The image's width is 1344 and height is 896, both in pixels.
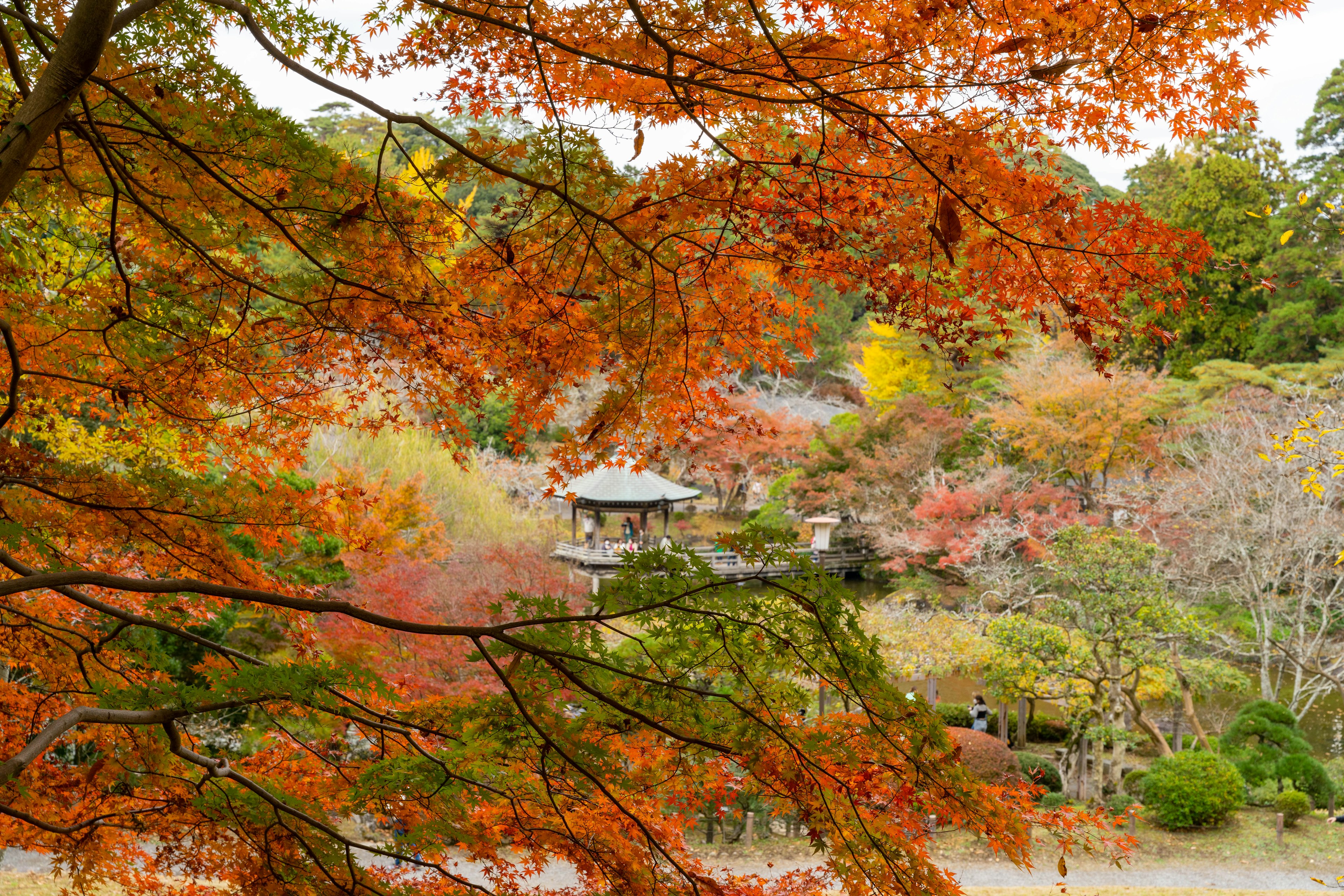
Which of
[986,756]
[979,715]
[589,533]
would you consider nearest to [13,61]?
[986,756]

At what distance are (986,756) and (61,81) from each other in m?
9.35

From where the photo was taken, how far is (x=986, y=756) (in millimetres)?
9352

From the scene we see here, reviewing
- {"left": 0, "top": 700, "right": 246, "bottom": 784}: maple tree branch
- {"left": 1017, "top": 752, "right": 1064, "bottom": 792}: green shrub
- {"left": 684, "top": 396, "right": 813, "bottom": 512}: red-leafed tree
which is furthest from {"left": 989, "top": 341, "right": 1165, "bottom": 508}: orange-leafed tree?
{"left": 0, "top": 700, "right": 246, "bottom": 784}: maple tree branch

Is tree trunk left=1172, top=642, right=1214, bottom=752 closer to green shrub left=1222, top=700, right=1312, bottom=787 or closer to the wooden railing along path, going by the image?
green shrub left=1222, top=700, right=1312, bottom=787

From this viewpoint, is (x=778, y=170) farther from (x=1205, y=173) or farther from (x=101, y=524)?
(x=1205, y=173)

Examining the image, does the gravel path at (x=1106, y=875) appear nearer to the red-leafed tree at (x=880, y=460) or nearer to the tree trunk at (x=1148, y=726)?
the tree trunk at (x=1148, y=726)

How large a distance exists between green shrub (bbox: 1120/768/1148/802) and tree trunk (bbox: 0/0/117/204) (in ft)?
34.5

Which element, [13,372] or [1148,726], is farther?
[1148,726]

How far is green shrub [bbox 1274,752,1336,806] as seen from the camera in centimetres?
939

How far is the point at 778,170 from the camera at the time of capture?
9.65 feet

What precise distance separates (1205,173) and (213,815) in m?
19.6

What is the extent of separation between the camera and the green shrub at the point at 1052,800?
30.3 feet

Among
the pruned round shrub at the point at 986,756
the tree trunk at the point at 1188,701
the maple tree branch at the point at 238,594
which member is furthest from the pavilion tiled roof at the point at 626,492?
the maple tree branch at the point at 238,594

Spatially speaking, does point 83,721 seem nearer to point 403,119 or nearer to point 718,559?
point 403,119
